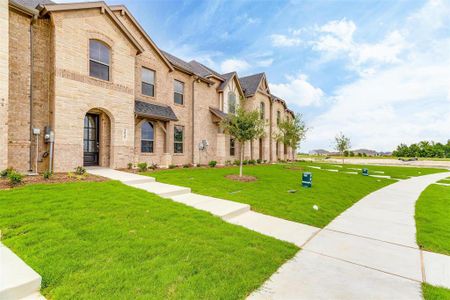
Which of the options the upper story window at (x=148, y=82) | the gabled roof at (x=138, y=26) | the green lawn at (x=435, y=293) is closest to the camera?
the green lawn at (x=435, y=293)

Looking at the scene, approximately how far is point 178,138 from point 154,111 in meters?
3.33

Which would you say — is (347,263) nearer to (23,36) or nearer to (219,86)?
(23,36)

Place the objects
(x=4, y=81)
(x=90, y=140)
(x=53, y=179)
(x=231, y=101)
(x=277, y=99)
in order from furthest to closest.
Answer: (x=277, y=99), (x=231, y=101), (x=90, y=140), (x=4, y=81), (x=53, y=179)

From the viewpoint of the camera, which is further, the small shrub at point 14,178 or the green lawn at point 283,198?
the small shrub at point 14,178

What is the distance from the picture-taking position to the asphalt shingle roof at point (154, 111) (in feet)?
42.2

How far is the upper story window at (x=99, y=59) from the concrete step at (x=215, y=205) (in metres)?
8.78

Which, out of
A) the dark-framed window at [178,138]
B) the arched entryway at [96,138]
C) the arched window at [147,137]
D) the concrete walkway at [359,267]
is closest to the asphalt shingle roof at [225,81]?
the dark-framed window at [178,138]

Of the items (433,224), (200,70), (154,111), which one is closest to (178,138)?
(154,111)

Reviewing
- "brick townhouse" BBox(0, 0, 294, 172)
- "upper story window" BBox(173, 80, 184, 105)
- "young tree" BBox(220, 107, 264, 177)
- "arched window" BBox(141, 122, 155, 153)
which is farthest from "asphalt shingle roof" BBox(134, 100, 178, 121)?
"young tree" BBox(220, 107, 264, 177)

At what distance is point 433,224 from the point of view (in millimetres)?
5824

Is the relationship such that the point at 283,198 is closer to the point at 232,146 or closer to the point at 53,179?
the point at 53,179

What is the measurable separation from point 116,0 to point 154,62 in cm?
403

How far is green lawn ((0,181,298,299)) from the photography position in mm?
2588

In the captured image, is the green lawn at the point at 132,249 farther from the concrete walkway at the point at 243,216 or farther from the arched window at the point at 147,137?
the arched window at the point at 147,137
